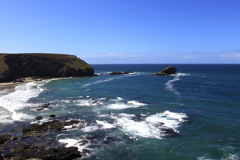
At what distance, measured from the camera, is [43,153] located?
20203 mm

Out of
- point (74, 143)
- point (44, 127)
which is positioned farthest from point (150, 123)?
point (44, 127)

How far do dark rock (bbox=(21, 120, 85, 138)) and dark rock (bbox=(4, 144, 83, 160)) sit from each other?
4242 mm

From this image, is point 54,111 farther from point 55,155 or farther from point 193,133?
point 193,133

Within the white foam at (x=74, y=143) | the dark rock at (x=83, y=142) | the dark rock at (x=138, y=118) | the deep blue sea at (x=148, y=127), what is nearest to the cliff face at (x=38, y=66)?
the deep blue sea at (x=148, y=127)

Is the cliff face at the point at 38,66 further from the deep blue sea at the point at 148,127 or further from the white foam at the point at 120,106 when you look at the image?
the white foam at the point at 120,106

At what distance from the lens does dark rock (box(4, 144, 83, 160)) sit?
64.0 feet

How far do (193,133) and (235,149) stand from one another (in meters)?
5.90

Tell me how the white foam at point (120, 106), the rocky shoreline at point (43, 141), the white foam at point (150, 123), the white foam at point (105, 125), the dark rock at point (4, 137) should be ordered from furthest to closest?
the white foam at point (120, 106)
the white foam at point (105, 125)
the white foam at point (150, 123)
the dark rock at point (4, 137)
the rocky shoreline at point (43, 141)

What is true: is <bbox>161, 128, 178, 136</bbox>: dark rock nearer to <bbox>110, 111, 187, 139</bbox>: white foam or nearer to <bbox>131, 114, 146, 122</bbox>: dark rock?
<bbox>110, 111, 187, 139</bbox>: white foam

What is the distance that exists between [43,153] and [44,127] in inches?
361

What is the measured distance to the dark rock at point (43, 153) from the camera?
19.5 m

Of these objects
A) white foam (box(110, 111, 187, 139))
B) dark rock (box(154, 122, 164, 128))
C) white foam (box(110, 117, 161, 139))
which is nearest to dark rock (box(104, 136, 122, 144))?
white foam (box(110, 111, 187, 139))

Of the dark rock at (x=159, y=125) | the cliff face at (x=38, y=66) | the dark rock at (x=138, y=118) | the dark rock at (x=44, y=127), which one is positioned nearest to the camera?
the dark rock at (x=44, y=127)

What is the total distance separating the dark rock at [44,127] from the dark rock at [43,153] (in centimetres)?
424
